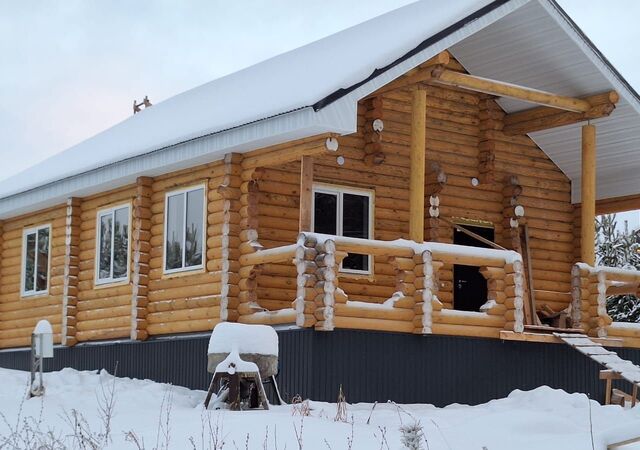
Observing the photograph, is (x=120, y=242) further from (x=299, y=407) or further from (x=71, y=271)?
(x=299, y=407)

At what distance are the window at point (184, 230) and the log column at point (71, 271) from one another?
3.05 m

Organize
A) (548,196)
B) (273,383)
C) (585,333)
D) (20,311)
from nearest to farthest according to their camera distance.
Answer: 1. (273,383)
2. (585,333)
3. (548,196)
4. (20,311)

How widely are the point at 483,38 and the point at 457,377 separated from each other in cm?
537

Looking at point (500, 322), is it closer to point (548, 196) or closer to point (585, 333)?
point (585, 333)

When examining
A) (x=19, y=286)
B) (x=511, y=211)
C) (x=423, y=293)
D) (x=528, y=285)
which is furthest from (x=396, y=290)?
(x=19, y=286)

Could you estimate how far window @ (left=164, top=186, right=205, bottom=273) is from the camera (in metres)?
18.0

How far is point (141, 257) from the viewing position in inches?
750

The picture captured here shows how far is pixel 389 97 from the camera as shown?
1880 centimetres

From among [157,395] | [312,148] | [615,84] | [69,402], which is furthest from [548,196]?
[69,402]

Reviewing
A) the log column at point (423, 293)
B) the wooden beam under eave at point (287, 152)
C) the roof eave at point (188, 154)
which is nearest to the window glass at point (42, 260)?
the roof eave at point (188, 154)

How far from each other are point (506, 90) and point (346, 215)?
10.1ft

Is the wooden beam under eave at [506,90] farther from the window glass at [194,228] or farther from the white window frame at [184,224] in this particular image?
the window glass at [194,228]

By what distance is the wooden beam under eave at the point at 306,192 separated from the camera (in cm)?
1573

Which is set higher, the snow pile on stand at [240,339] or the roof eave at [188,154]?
the roof eave at [188,154]
